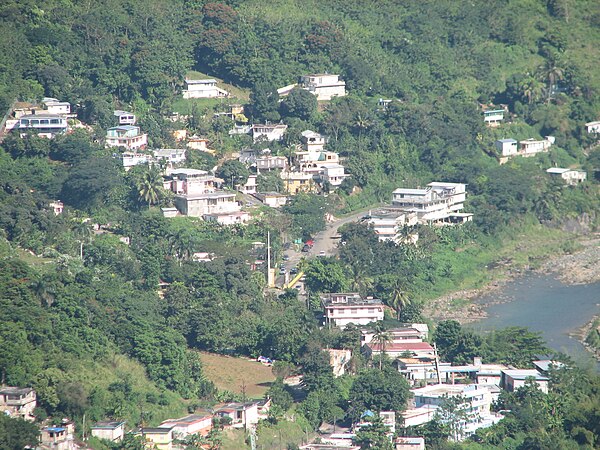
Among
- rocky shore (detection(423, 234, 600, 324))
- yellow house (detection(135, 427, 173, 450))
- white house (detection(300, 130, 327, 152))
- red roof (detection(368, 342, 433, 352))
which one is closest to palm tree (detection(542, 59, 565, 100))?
rocky shore (detection(423, 234, 600, 324))

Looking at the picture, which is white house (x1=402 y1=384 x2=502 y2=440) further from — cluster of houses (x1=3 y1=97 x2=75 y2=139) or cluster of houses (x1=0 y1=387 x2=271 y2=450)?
cluster of houses (x1=3 y1=97 x2=75 y2=139)

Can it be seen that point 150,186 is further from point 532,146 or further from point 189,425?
point 532,146

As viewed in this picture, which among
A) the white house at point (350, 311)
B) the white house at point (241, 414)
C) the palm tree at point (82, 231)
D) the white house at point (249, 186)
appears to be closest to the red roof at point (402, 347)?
the white house at point (350, 311)

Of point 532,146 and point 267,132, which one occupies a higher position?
point 267,132

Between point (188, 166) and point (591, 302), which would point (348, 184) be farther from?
point (591, 302)

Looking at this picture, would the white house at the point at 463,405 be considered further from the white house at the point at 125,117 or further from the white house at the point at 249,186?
the white house at the point at 125,117

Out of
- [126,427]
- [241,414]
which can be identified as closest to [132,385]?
[126,427]
